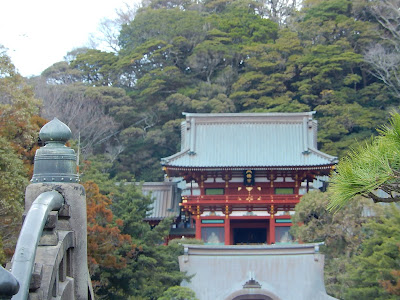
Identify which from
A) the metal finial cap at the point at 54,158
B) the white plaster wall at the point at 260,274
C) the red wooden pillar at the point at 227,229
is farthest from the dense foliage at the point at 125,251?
the metal finial cap at the point at 54,158

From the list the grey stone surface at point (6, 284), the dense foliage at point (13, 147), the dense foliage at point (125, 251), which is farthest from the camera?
the dense foliage at point (125, 251)

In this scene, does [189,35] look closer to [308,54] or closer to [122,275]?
[308,54]

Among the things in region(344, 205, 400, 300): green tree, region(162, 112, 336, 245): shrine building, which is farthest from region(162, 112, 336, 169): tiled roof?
region(344, 205, 400, 300): green tree

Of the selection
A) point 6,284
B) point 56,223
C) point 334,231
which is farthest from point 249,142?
point 6,284

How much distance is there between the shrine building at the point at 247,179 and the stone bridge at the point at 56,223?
19.9m

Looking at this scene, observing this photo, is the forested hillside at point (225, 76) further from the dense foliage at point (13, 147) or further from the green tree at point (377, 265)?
the green tree at point (377, 265)

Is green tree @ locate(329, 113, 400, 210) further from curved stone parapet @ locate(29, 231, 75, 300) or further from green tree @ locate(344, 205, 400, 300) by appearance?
green tree @ locate(344, 205, 400, 300)

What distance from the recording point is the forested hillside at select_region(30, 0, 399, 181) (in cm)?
3241

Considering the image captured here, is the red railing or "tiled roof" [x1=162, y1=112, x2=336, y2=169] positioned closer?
the red railing

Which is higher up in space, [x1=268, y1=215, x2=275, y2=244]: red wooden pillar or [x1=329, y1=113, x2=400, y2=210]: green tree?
[x1=329, y1=113, x2=400, y2=210]: green tree

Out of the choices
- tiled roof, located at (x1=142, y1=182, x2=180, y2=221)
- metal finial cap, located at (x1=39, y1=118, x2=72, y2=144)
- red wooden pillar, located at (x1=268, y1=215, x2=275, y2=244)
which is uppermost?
metal finial cap, located at (x1=39, y1=118, x2=72, y2=144)

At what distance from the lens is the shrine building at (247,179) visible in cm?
2436

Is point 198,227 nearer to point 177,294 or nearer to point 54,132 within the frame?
point 177,294

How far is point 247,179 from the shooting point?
2481 cm
